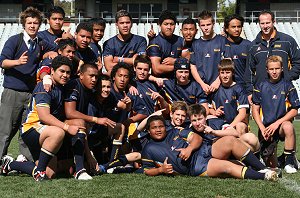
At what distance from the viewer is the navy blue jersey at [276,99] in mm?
7371

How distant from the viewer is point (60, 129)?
20.8ft

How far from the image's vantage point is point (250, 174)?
A: 623cm

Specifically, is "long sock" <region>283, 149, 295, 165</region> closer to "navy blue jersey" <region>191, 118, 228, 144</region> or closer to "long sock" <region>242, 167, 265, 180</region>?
"navy blue jersey" <region>191, 118, 228, 144</region>

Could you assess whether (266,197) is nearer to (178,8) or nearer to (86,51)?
(86,51)

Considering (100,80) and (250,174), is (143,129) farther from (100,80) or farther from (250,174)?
(250,174)

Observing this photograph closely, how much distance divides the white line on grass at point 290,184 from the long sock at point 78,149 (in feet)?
7.20

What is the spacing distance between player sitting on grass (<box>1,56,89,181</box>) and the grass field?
0.19 m

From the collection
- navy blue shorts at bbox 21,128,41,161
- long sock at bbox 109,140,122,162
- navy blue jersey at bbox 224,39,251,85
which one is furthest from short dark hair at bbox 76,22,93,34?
navy blue jersey at bbox 224,39,251,85

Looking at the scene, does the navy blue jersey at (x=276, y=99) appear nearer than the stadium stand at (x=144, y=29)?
Yes

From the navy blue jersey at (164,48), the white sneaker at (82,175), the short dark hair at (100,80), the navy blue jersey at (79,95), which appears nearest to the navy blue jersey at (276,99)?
the navy blue jersey at (164,48)

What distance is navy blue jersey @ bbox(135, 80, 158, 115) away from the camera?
24.8ft

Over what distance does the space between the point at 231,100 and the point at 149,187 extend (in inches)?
73.9

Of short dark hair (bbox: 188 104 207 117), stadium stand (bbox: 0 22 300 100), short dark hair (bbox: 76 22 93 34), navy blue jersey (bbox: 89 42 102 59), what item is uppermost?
stadium stand (bbox: 0 22 300 100)

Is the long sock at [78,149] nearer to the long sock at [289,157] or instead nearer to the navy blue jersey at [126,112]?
the navy blue jersey at [126,112]
